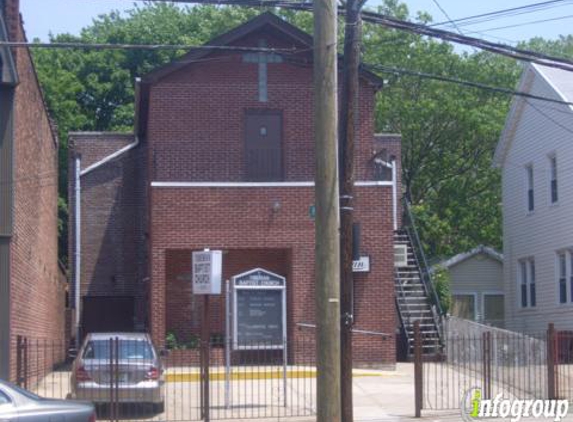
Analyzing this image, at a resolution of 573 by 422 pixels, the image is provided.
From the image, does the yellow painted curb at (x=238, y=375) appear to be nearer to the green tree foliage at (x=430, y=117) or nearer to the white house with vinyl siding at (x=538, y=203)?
the white house with vinyl siding at (x=538, y=203)

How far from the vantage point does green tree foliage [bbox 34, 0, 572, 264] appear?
4391 cm

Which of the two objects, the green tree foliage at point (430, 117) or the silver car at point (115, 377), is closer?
the silver car at point (115, 377)

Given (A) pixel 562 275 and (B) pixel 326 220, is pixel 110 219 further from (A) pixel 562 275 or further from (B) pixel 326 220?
(B) pixel 326 220

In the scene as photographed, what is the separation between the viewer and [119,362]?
19266 millimetres

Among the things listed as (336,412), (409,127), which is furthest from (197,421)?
(409,127)

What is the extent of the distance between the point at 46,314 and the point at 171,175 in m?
5.15

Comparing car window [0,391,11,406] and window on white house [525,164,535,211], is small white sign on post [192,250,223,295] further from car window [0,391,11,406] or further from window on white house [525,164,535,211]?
window on white house [525,164,535,211]

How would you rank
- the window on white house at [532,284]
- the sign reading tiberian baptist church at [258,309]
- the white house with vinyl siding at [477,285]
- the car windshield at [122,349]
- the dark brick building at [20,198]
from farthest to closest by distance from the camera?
the white house with vinyl siding at [477,285] → the window on white house at [532,284] → the sign reading tiberian baptist church at [258,309] → the dark brick building at [20,198] → the car windshield at [122,349]

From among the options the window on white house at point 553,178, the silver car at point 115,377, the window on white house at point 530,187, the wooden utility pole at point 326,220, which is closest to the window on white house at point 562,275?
Result: the window on white house at point 553,178

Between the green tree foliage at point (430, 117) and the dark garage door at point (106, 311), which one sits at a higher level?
the green tree foliage at point (430, 117)

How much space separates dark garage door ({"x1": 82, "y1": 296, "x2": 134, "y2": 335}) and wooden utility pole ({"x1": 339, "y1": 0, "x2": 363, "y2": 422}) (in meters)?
19.8

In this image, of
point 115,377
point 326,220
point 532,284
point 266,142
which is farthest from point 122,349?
point 532,284

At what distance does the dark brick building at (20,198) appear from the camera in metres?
20.5

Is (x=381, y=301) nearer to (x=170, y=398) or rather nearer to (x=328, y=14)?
(x=170, y=398)
